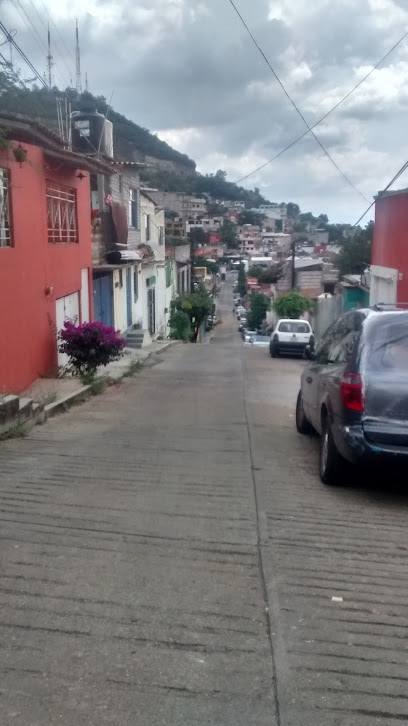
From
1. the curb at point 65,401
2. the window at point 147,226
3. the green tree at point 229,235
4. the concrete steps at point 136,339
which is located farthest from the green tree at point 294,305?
the green tree at point 229,235

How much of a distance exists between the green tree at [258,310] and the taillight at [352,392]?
194 feet

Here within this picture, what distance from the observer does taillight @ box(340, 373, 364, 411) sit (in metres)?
6.36

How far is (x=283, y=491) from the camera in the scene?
A: 6.73 meters

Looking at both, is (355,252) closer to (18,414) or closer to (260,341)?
(260,341)

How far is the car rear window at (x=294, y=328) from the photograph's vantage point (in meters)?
28.1

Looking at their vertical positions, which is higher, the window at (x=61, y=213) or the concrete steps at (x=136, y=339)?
the window at (x=61, y=213)

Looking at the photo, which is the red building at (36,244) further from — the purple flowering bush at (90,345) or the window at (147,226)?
the window at (147,226)

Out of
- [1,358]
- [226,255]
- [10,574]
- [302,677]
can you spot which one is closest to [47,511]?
[10,574]

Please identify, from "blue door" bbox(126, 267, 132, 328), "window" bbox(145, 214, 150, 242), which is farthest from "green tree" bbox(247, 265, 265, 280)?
"blue door" bbox(126, 267, 132, 328)

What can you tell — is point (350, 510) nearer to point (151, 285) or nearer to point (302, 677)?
point (302, 677)

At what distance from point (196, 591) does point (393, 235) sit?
1444cm

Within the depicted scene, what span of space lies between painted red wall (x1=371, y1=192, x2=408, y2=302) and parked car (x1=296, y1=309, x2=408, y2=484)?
9526 millimetres

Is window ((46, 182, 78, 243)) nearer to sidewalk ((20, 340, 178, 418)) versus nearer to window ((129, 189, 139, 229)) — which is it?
sidewalk ((20, 340, 178, 418))

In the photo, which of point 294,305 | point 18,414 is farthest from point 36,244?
point 294,305
